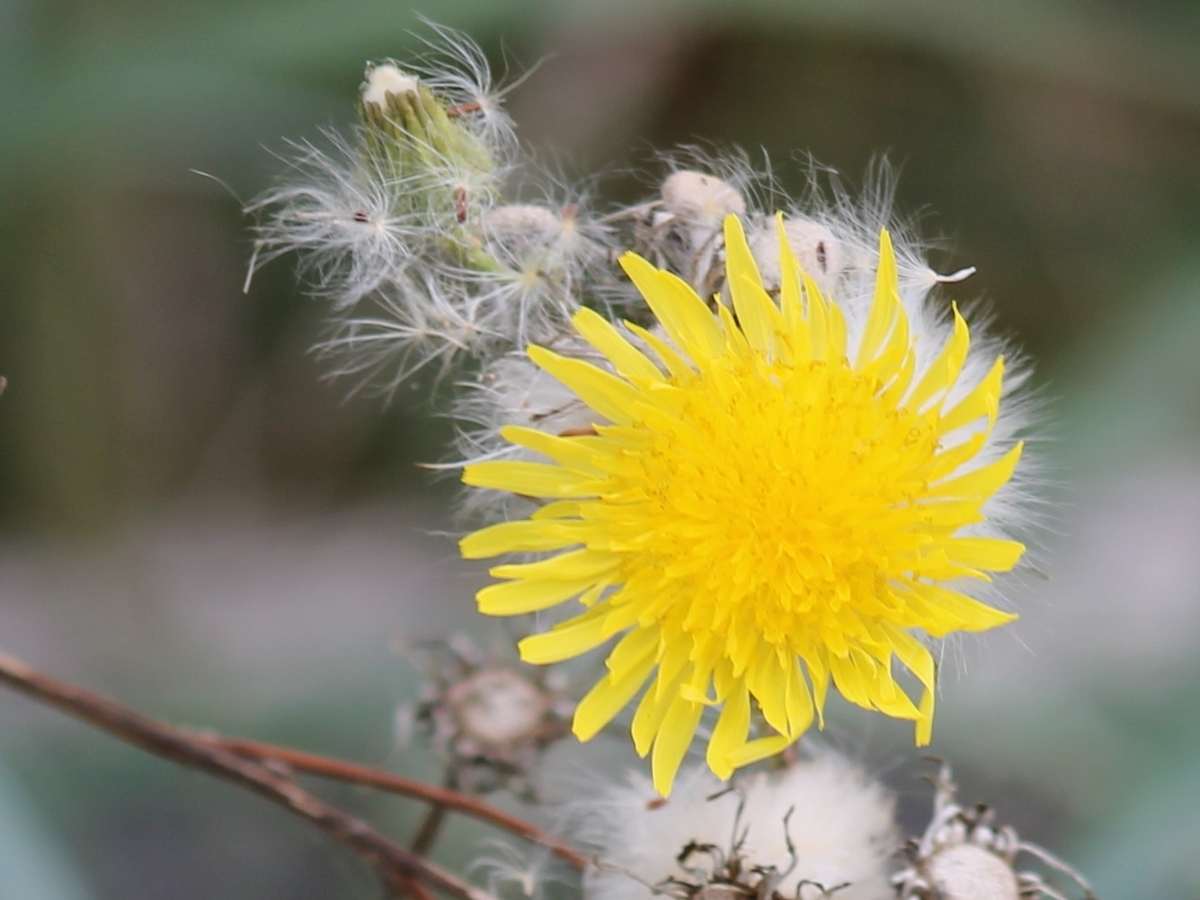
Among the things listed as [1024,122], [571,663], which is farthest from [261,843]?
[1024,122]

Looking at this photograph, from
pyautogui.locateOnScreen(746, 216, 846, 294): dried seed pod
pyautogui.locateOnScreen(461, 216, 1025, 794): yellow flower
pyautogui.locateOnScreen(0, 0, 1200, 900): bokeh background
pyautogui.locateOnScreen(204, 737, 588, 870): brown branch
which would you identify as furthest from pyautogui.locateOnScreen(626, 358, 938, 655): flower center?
pyautogui.locateOnScreen(0, 0, 1200, 900): bokeh background

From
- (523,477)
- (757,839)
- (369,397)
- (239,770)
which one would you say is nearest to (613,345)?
(523,477)

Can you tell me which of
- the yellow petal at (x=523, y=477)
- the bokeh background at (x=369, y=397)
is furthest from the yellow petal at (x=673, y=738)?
the bokeh background at (x=369, y=397)

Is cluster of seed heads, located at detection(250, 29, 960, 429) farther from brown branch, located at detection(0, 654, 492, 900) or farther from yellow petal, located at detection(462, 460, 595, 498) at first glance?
brown branch, located at detection(0, 654, 492, 900)

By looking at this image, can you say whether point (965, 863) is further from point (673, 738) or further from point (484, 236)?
point (484, 236)

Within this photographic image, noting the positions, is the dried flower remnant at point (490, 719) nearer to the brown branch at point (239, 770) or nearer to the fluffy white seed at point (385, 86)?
the brown branch at point (239, 770)

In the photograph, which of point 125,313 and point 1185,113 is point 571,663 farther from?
point 1185,113
